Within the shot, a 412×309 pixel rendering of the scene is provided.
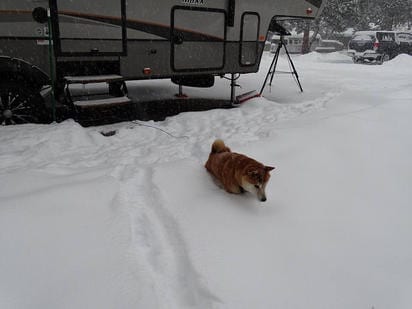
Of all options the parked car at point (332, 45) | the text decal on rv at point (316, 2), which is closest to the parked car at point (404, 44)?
the parked car at point (332, 45)

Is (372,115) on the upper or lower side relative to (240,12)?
lower

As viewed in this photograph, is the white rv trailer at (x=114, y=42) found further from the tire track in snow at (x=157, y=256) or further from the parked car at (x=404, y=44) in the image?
the parked car at (x=404, y=44)

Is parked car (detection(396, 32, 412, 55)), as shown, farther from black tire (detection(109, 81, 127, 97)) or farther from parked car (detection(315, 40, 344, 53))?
black tire (detection(109, 81, 127, 97))

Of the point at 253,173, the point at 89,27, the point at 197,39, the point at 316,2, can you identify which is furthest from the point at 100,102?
the point at 316,2

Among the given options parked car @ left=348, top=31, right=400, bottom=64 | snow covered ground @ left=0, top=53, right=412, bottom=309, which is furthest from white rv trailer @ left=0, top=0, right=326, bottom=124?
parked car @ left=348, top=31, right=400, bottom=64

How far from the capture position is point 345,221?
11.1ft

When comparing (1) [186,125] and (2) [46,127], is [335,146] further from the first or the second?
(2) [46,127]

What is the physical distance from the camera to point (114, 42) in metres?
6.15

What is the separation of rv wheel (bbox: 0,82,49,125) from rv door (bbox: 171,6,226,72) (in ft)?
7.85

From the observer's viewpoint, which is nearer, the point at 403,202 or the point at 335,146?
the point at 403,202

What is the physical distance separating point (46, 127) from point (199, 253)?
3780 mm

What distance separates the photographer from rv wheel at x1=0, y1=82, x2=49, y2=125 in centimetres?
579

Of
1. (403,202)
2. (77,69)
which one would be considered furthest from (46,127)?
(403,202)

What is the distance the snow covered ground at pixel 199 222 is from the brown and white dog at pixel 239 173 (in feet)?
0.40
